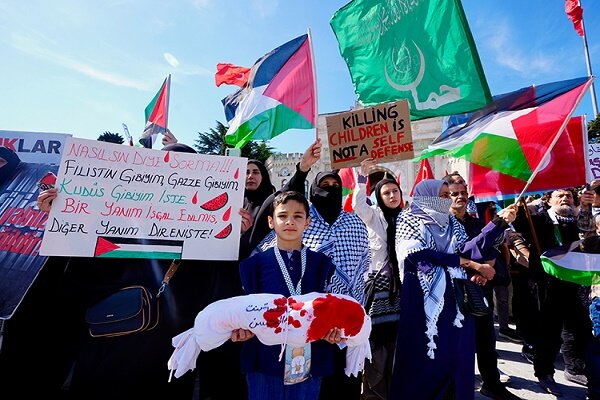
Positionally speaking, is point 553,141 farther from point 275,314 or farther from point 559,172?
point 275,314

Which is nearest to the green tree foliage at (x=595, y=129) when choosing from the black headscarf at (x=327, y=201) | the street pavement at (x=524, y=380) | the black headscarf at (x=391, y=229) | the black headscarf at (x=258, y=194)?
the street pavement at (x=524, y=380)

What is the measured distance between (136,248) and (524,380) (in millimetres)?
4004

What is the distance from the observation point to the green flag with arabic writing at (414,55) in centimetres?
330

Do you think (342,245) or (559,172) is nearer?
(342,245)

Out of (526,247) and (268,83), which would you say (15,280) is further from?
(526,247)

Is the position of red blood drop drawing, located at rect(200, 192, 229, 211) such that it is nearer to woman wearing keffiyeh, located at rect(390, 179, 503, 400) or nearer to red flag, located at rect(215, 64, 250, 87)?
woman wearing keffiyeh, located at rect(390, 179, 503, 400)

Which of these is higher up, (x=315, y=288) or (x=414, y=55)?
(x=414, y=55)

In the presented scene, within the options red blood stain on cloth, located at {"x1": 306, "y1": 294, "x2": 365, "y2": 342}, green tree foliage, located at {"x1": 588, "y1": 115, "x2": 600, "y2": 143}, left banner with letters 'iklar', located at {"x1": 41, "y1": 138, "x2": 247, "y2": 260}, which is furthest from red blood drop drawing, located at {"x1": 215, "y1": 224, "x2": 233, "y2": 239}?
green tree foliage, located at {"x1": 588, "y1": 115, "x2": 600, "y2": 143}

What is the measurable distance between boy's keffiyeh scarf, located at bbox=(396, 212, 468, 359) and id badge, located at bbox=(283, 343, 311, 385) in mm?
1083

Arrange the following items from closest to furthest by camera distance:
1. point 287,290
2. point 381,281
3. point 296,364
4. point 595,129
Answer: point 296,364 → point 287,290 → point 381,281 → point 595,129

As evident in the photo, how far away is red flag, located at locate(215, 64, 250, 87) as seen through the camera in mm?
4559

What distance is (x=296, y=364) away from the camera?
5.70ft

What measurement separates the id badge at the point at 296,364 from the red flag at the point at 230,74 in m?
3.67

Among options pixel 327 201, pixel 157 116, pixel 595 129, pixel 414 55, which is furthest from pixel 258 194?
pixel 595 129
